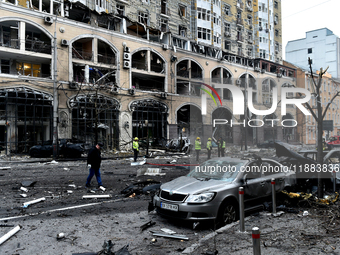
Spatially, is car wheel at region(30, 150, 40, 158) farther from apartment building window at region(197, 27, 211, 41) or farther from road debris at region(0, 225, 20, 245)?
apartment building window at region(197, 27, 211, 41)

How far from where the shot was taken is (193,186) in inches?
250

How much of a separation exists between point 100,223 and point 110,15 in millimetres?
28032

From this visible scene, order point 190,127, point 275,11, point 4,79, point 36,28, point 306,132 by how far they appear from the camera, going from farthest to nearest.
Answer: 1. point 275,11
2. point 190,127
3. point 36,28
4. point 4,79
5. point 306,132

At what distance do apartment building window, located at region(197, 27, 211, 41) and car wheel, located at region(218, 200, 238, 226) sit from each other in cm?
3852

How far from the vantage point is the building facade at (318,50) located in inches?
2447

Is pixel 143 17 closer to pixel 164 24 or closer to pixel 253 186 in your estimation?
pixel 164 24

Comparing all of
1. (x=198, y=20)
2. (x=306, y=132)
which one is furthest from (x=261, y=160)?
(x=198, y=20)

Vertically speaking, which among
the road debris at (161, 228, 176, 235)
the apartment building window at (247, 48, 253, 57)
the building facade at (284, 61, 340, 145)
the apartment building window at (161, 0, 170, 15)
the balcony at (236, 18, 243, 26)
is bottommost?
the road debris at (161, 228, 176, 235)

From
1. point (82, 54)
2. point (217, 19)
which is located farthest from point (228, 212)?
point (217, 19)

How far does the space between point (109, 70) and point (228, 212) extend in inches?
1047

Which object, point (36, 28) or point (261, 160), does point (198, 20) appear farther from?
point (261, 160)

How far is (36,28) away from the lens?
26578mm

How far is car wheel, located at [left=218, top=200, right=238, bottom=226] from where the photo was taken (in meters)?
6.18

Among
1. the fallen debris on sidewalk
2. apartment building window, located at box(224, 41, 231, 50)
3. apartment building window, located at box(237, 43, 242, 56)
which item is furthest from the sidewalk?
apartment building window, located at box(237, 43, 242, 56)
